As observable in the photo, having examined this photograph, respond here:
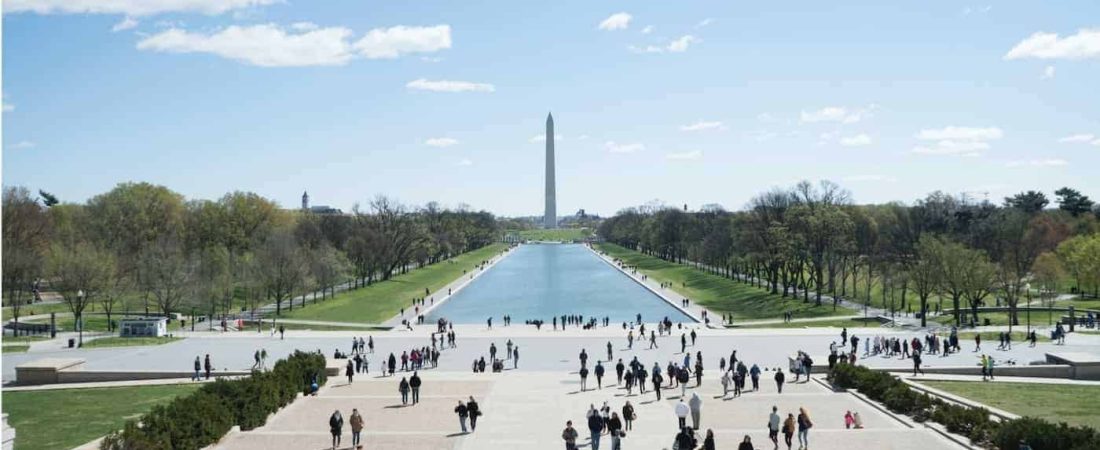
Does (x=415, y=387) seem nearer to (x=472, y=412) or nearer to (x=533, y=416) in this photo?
(x=533, y=416)

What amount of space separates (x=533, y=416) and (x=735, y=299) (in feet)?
166

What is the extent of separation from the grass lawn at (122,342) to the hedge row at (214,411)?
64.2 feet

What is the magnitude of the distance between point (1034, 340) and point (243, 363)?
38.0 m

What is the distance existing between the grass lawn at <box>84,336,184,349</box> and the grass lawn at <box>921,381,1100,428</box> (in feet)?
123

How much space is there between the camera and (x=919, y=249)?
5806 cm

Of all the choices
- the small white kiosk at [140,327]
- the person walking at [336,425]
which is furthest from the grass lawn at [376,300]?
the person walking at [336,425]

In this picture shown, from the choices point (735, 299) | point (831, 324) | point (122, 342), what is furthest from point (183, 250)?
point (831, 324)

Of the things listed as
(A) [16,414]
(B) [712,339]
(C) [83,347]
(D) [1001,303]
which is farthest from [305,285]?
(D) [1001,303]

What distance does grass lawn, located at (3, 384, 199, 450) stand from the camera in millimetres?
24263

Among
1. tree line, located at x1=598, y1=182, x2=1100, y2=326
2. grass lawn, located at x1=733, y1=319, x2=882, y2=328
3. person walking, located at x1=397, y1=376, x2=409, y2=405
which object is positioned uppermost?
tree line, located at x1=598, y1=182, x2=1100, y2=326

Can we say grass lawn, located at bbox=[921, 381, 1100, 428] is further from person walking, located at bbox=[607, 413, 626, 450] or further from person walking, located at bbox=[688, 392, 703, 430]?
person walking, located at bbox=[607, 413, 626, 450]

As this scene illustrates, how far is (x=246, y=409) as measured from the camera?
958 inches

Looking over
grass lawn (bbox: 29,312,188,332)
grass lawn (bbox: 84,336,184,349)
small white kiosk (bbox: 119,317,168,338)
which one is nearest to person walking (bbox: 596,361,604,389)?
grass lawn (bbox: 84,336,184,349)

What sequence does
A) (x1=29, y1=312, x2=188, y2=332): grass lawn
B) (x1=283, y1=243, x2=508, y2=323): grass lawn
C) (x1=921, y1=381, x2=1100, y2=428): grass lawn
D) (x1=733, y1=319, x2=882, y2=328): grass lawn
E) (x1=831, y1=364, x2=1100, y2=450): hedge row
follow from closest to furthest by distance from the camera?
(x1=831, y1=364, x2=1100, y2=450): hedge row < (x1=921, y1=381, x2=1100, y2=428): grass lawn < (x1=733, y1=319, x2=882, y2=328): grass lawn < (x1=29, y1=312, x2=188, y2=332): grass lawn < (x1=283, y1=243, x2=508, y2=323): grass lawn
